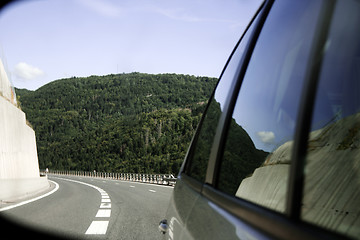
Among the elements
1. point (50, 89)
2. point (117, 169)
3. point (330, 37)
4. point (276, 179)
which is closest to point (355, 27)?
point (330, 37)

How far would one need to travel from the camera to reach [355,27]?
1.27m

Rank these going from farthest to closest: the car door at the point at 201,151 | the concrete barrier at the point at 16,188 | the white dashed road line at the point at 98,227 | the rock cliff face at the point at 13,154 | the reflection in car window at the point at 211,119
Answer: the rock cliff face at the point at 13,154 → the concrete barrier at the point at 16,188 → the white dashed road line at the point at 98,227 → the reflection in car window at the point at 211,119 → the car door at the point at 201,151

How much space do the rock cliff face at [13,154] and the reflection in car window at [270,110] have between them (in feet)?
41.2

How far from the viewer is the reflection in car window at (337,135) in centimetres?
129

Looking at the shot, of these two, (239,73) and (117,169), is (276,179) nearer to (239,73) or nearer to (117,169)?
(239,73)

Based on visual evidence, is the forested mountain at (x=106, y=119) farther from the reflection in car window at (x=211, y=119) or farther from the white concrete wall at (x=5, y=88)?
the reflection in car window at (x=211, y=119)

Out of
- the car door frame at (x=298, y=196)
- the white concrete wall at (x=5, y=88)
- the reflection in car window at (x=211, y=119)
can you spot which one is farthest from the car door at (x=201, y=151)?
the white concrete wall at (x=5, y=88)

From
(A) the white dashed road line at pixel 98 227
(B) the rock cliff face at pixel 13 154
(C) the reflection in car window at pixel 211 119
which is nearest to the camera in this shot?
(C) the reflection in car window at pixel 211 119

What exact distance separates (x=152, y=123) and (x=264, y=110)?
139 metres

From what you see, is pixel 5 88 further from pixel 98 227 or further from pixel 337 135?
pixel 337 135

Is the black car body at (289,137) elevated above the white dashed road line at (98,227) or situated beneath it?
elevated above

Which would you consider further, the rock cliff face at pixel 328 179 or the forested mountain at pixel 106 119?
the forested mountain at pixel 106 119

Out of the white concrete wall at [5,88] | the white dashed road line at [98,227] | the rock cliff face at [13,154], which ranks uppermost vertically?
the white concrete wall at [5,88]

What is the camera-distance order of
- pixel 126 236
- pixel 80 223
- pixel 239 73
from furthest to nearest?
1. pixel 80 223
2. pixel 126 236
3. pixel 239 73
